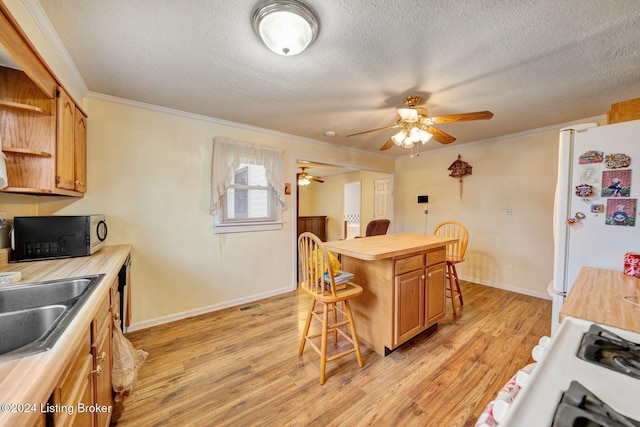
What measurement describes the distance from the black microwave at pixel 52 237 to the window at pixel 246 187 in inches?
45.6

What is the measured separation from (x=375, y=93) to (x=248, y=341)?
8.49ft

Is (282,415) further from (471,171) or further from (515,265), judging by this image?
(471,171)

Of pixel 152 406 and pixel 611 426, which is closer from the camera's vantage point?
pixel 611 426

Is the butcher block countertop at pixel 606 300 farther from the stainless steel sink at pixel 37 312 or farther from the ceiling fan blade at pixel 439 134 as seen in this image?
the stainless steel sink at pixel 37 312

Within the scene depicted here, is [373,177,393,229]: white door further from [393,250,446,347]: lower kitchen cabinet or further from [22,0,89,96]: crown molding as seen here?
[22,0,89,96]: crown molding

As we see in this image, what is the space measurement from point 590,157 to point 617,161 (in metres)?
0.11

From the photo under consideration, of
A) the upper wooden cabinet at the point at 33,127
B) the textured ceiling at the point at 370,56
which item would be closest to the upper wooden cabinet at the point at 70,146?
the upper wooden cabinet at the point at 33,127

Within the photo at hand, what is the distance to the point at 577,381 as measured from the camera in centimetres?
59

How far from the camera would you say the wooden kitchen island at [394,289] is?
1.95 m

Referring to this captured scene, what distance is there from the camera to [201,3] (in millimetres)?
1283

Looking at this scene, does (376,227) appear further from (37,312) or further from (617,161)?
(37,312)

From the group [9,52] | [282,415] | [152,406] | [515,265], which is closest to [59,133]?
[9,52]

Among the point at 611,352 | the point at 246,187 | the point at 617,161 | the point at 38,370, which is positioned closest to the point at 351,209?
the point at 246,187

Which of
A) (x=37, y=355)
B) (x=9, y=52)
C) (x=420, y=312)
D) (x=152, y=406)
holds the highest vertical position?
(x=9, y=52)
